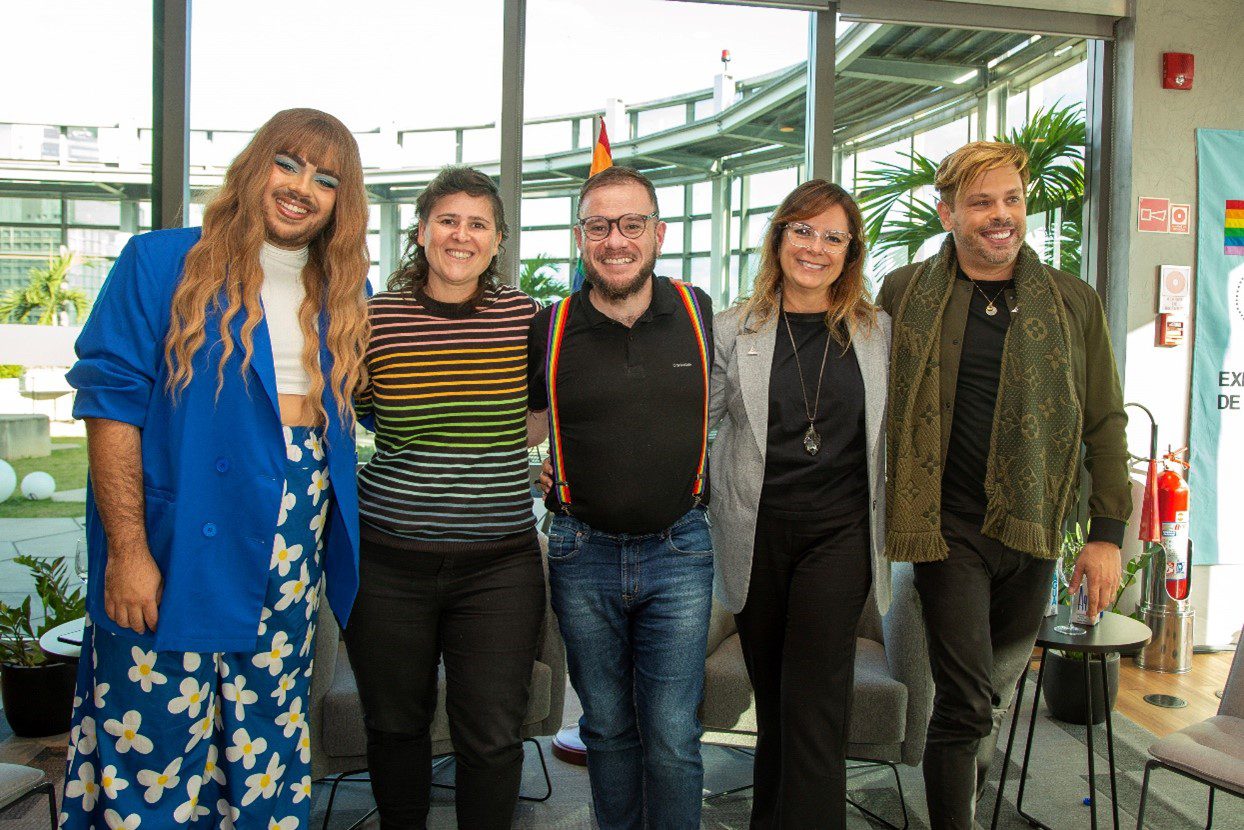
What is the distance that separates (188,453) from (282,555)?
249 millimetres

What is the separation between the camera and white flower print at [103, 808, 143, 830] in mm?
1579

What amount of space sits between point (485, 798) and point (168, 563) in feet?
2.52

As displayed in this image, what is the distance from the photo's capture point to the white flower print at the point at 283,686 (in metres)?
1.72

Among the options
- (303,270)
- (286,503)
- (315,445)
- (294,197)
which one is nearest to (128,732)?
(286,503)

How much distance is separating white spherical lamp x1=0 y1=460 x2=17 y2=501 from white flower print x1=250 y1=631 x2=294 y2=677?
2.57 metres

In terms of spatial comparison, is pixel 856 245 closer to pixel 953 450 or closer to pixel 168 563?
Answer: pixel 953 450

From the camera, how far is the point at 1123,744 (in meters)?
3.19

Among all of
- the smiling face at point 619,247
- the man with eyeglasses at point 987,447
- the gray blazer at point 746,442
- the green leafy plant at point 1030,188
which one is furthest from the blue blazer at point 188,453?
the green leafy plant at point 1030,188

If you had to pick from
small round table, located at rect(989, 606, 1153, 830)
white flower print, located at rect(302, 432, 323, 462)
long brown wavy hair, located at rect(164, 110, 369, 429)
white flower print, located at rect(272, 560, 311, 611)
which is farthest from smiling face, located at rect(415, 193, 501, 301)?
small round table, located at rect(989, 606, 1153, 830)

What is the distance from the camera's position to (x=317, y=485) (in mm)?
1736

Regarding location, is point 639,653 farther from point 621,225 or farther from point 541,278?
point 541,278

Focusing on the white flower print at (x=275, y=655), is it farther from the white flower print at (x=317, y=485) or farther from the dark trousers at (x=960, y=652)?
the dark trousers at (x=960, y=652)

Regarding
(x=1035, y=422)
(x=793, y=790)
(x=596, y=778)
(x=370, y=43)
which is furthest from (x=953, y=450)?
(x=370, y=43)

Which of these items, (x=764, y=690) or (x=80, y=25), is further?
(x=80, y=25)
